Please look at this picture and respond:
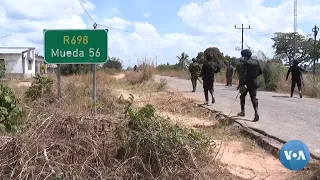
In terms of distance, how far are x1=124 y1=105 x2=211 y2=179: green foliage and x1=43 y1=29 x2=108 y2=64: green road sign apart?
12.2 feet

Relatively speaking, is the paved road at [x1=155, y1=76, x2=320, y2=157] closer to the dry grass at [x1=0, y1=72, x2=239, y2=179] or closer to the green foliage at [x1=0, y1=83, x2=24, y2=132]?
the dry grass at [x1=0, y1=72, x2=239, y2=179]

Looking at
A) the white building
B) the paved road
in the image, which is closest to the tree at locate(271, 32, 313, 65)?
the white building

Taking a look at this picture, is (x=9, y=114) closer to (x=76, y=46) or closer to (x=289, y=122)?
(x=76, y=46)

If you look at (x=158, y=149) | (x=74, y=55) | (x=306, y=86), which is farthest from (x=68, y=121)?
(x=306, y=86)

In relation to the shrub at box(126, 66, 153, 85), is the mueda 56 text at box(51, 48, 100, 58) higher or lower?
higher

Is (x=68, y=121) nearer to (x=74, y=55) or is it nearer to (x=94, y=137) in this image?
(x=94, y=137)

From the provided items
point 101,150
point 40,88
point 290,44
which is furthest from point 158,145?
point 290,44

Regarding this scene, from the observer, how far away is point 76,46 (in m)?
8.30

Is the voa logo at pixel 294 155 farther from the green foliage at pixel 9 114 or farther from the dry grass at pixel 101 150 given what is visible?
the green foliage at pixel 9 114

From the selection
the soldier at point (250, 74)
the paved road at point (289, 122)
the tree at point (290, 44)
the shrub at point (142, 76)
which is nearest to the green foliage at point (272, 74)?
the shrub at point (142, 76)

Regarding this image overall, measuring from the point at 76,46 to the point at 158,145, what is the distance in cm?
431

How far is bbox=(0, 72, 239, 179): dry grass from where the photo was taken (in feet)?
13.7

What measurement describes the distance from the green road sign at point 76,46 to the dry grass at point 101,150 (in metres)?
3.26

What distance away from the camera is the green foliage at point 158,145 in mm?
4500
